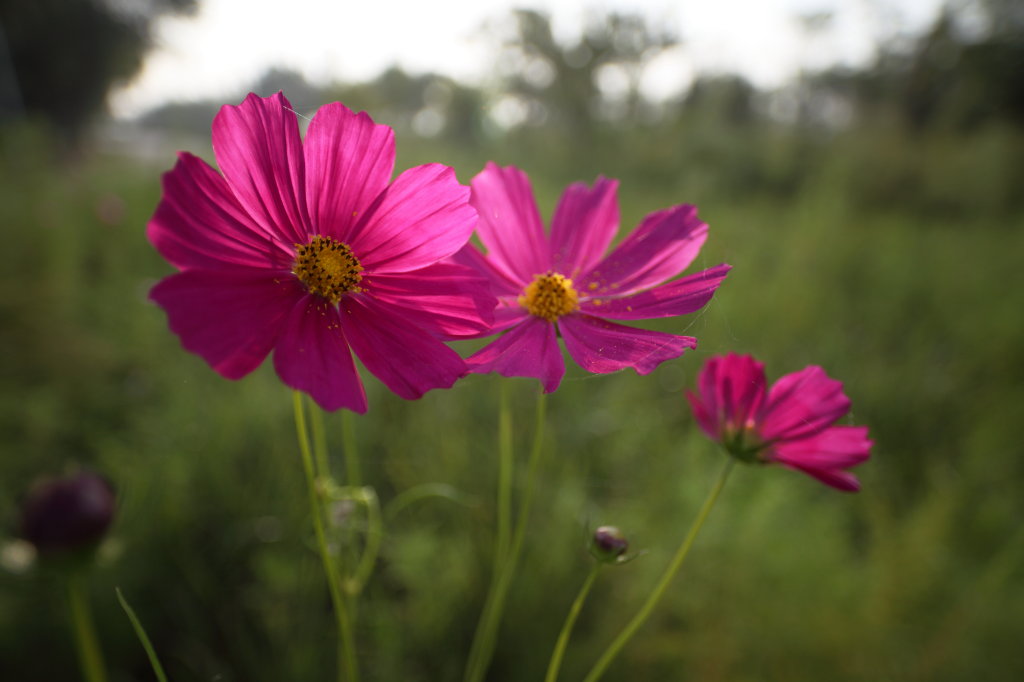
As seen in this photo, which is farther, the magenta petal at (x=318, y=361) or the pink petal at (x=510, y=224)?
the pink petal at (x=510, y=224)

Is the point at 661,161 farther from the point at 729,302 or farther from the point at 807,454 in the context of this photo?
the point at 807,454

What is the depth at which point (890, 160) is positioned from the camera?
14.3 ft

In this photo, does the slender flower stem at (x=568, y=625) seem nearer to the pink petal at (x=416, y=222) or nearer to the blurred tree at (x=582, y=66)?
the pink petal at (x=416, y=222)

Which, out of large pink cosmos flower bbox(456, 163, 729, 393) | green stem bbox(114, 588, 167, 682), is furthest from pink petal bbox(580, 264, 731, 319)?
green stem bbox(114, 588, 167, 682)

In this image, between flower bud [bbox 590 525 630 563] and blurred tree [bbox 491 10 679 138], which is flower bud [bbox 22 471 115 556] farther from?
blurred tree [bbox 491 10 679 138]

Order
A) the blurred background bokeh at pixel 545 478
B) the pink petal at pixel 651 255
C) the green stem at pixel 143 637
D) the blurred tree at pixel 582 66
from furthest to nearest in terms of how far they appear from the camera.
Answer: the blurred tree at pixel 582 66 < the blurred background bokeh at pixel 545 478 < the pink petal at pixel 651 255 < the green stem at pixel 143 637

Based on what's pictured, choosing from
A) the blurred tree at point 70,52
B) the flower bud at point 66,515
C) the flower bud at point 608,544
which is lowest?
the flower bud at point 66,515

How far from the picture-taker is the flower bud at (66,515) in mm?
331

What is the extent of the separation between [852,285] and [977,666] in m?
1.68

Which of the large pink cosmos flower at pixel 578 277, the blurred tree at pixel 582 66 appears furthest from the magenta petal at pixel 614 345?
the blurred tree at pixel 582 66

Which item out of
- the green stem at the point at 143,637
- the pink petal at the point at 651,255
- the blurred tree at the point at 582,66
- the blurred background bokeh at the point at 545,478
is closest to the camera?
the green stem at the point at 143,637

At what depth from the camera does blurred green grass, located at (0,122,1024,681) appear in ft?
2.32

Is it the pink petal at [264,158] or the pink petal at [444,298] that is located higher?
the pink petal at [264,158]

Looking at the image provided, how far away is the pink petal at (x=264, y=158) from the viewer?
227 mm
